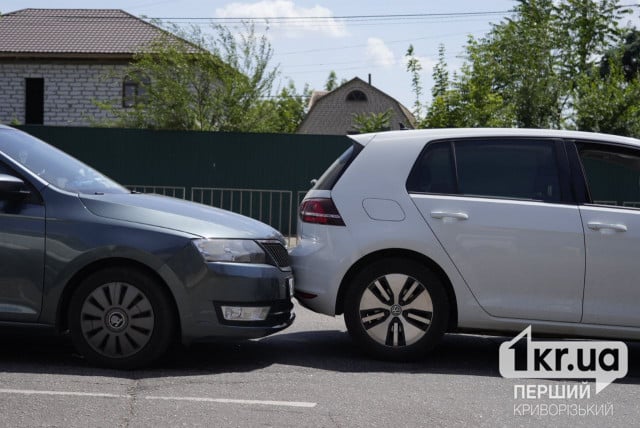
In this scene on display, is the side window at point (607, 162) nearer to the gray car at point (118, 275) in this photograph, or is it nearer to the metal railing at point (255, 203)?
the gray car at point (118, 275)

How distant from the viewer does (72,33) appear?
34.2 meters

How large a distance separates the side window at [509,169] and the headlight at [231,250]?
5.18 ft

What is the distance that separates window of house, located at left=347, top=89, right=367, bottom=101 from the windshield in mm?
53580

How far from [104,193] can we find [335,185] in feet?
5.61

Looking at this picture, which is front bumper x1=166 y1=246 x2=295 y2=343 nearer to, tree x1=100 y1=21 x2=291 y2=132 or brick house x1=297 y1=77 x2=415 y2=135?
tree x1=100 y1=21 x2=291 y2=132

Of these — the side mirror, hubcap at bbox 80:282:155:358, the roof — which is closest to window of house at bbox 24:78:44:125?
the roof

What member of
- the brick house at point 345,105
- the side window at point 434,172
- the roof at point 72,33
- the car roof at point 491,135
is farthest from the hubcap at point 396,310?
the brick house at point 345,105

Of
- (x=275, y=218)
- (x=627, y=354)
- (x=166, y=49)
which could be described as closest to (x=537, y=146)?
(x=627, y=354)

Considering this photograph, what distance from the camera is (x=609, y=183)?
31.6 ft

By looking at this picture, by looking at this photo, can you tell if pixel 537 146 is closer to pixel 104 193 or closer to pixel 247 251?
pixel 247 251

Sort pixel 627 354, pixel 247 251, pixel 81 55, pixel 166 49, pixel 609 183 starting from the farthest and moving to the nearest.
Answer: pixel 81 55
pixel 166 49
pixel 609 183
pixel 627 354
pixel 247 251

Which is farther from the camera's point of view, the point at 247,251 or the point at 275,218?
the point at 275,218

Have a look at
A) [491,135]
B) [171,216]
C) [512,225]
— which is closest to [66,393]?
[171,216]

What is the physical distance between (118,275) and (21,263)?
2.21 feet
